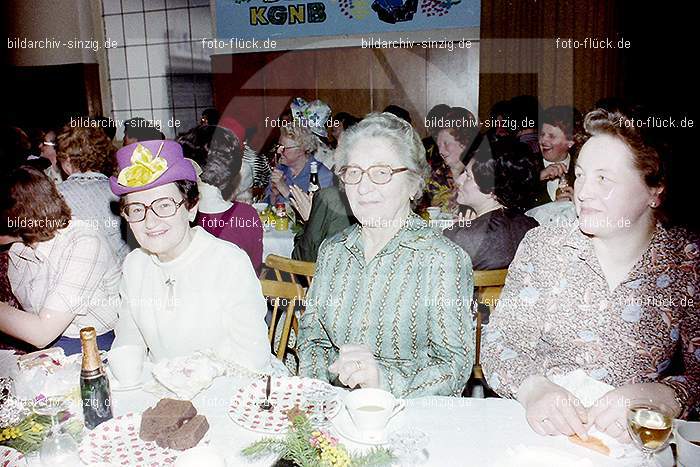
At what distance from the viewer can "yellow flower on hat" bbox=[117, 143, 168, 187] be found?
6.22 ft

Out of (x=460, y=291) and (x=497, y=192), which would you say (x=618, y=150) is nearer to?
(x=460, y=291)

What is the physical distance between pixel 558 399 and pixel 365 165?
0.96 metres

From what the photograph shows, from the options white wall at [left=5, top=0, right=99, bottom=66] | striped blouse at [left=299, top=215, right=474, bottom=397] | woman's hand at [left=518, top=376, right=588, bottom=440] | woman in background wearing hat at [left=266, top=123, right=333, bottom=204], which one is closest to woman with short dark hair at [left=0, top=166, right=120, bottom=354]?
striped blouse at [left=299, top=215, right=474, bottom=397]

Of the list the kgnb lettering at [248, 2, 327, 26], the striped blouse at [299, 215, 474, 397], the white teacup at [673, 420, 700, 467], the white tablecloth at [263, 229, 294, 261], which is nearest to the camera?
the white teacup at [673, 420, 700, 467]

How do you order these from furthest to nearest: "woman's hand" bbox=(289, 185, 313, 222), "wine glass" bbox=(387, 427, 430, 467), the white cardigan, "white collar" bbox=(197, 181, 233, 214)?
"woman's hand" bbox=(289, 185, 313, 222)
"white collar" bbox=(197, 181, 233, 214)
the white cardigan
"wine glass" bbox=(387, 427, 430, 467)

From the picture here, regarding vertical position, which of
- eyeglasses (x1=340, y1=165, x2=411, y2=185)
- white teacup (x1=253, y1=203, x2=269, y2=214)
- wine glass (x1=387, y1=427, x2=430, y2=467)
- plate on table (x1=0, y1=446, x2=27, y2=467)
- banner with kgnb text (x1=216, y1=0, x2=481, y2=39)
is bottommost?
wine glass (x1=387, y1=427, x2=430, y2=467)

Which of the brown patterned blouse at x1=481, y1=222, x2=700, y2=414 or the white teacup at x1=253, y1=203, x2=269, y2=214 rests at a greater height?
the white teacup at x1=253, y1=203, x2=269, y2=214

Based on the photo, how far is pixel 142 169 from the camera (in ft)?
6.26

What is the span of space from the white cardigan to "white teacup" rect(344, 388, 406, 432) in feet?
2.18

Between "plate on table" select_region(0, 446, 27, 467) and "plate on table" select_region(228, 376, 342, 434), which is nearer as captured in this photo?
"plate on table" select_region(0, 446, 27, 467)

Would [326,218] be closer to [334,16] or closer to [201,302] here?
[201,302]

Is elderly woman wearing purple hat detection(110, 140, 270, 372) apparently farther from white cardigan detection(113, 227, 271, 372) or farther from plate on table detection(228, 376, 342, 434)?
plate on table detection(228, 376, 342, 434)

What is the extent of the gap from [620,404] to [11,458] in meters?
1.52

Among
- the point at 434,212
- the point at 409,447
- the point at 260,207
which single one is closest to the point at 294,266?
the point at 409,447
